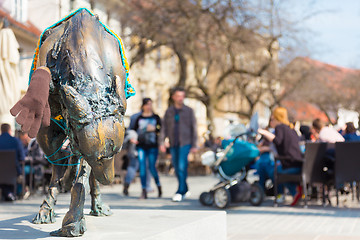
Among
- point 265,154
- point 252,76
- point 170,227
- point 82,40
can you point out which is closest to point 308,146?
point 265,154

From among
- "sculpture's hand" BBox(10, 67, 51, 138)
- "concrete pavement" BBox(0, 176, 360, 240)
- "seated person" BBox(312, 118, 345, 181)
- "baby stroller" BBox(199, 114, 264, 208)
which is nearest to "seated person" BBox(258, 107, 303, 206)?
"baby stroller" BBox(199, 114, 264, 208)

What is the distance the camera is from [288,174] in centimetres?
1084

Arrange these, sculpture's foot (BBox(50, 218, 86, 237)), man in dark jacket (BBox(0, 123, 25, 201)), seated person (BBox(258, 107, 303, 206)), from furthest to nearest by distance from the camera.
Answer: man in dark jacket (BBox(0, 123, 25, 201)) < seated person (BBox(258, 107, 303, 206)) < sculpture's foot (BBox(50, 218, 86, 237))

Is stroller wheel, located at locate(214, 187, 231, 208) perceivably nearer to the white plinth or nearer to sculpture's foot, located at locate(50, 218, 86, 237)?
the white plinth

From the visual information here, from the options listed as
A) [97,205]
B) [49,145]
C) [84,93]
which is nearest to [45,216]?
[49,145]

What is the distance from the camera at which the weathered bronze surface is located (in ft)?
13.3

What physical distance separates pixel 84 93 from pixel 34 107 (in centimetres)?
42

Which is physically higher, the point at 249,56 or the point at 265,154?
the point at 249,56

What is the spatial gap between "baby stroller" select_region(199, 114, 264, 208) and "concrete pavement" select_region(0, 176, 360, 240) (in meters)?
0.21

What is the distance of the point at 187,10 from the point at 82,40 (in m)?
19.3

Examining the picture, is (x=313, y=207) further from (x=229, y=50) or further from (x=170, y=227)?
(x=229, y=50)

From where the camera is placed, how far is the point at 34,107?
12.6 ft

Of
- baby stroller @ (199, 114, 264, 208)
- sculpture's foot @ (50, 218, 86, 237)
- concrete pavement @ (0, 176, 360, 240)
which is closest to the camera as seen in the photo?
sculpture's foot @ (50, 218, 86, 237)

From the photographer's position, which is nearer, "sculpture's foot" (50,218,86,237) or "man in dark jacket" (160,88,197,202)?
"sculpture's foot" (50,218,86,237)
